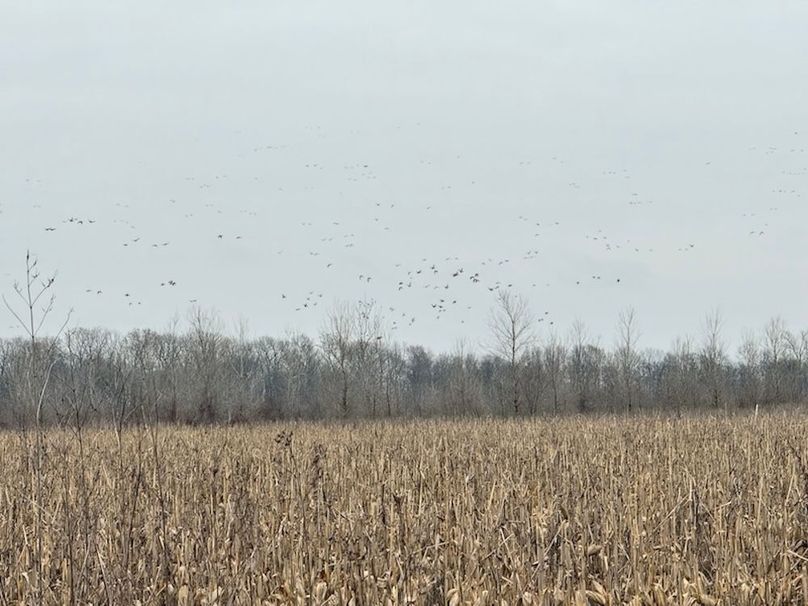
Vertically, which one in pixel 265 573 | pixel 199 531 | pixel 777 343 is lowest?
pixel 265 573

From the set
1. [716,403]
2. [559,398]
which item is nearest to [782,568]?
[716,403]

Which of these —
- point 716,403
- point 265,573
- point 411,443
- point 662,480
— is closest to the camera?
point 265,573

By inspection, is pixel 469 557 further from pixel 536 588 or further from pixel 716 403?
pixel 716 403

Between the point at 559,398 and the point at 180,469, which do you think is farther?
the point at 559,398

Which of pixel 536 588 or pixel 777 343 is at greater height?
pixel 777 343

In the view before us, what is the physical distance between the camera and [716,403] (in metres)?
29.0

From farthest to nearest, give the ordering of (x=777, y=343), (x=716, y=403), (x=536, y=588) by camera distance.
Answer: (x=777, y=343)
(x=716, y=403)
(x=536, y=588)

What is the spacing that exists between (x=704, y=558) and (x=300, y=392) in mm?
42205

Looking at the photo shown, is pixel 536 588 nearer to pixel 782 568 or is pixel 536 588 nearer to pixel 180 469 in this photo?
pixel 782 568

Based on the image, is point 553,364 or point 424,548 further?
point 553,364

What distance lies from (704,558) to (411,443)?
6.20 meters

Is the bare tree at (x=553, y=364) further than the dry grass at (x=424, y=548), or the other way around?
the bare tree at (x=553, y=364)

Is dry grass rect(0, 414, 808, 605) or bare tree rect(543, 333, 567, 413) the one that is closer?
dry grass rect(0, 414, 808, 605)

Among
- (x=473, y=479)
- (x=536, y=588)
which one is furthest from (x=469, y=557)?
(x=473, y=479)
